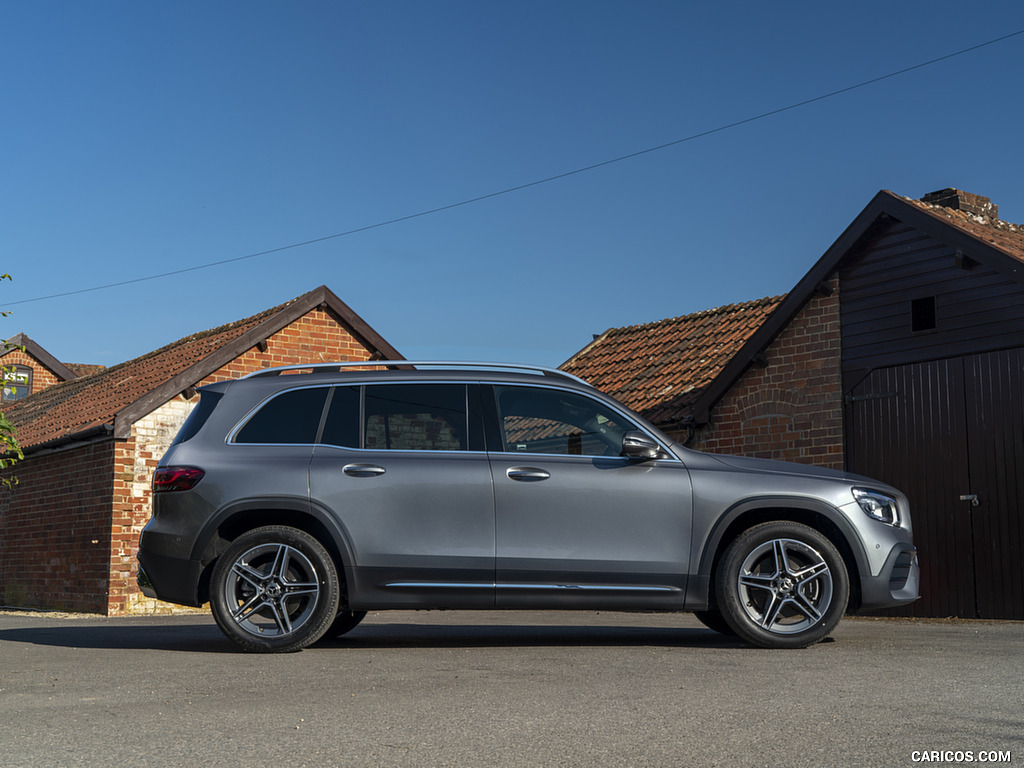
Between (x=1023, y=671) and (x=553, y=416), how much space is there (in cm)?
310

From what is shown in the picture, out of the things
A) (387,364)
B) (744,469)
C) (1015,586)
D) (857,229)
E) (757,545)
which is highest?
(857,229)

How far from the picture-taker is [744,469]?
6.80m

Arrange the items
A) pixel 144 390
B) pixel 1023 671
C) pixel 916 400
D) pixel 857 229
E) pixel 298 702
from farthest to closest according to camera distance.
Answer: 1. pixel 144 390
2. pixel 857 229
3. pixel 916 400
4. pixel 1023 671
5. pixel 298 702

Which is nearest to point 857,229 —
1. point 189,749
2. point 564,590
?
point 564,590

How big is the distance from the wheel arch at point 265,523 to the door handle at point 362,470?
28 centimetres

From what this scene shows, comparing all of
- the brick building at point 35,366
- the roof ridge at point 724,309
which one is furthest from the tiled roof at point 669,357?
the brick building at point 35,366

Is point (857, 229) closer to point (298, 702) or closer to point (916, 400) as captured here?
point (916, 400)

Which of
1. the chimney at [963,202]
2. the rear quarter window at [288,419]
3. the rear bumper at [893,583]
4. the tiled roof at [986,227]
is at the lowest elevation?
the rear bumper at [893,583]

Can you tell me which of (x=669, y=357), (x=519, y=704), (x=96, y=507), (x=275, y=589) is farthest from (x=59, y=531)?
(x=519, y=704)

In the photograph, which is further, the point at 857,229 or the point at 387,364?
the point at 857,229

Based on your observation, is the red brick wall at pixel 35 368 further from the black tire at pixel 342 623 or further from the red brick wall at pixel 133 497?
the black tire at pixel 342 623

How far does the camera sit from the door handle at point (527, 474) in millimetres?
6656

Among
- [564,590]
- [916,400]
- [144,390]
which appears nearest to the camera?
[564,590]

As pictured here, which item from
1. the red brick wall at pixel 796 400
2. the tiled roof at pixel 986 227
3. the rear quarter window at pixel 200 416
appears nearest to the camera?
the rear quarter window at pixel 200 416
